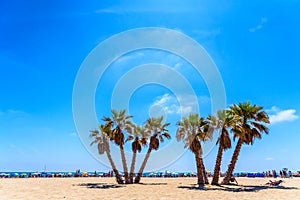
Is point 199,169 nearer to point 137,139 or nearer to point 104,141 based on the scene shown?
point 137,139

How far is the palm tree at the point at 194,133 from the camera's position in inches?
1102

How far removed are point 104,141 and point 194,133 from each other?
1155 cm

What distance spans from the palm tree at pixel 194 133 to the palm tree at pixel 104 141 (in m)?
8.21

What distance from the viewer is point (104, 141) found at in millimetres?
33906

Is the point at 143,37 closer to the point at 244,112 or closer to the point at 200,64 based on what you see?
the point at 200,64

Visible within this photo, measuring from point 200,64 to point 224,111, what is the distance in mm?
5414

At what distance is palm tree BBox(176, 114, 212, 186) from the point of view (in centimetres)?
2798

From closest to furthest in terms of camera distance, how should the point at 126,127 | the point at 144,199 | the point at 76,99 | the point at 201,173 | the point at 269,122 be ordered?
the point at 144,199 < the point at 76,99 < the point at 269,122 < the point at 201,173 < the point at 126,127

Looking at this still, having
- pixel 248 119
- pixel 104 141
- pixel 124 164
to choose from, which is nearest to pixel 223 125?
pixel 248 119

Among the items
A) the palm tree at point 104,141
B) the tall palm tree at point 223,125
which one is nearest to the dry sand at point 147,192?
the tall palm tree at point 223,125

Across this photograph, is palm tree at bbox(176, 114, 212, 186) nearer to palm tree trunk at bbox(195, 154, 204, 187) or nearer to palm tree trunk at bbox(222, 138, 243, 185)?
palm tree trunk at bbox(195, 154, 204, 187)

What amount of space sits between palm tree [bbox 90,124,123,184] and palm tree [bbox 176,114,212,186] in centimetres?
821

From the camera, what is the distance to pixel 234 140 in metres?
28.1

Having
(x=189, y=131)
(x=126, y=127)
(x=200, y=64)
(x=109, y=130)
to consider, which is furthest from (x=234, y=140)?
(x=109, y=130)
